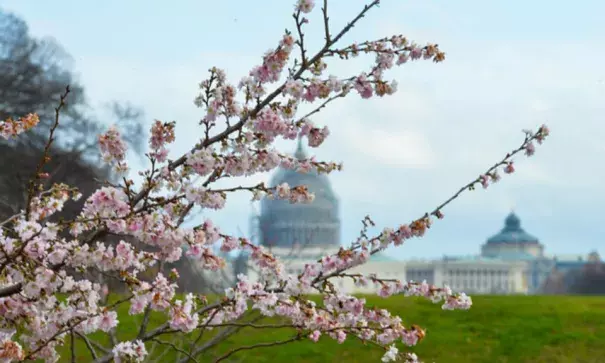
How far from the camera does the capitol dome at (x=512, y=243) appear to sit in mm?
158125

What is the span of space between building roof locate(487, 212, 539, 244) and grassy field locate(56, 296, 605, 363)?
14780cm

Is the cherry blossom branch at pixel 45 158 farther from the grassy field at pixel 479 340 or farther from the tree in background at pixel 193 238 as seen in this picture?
the grassy field at pixel 479 340

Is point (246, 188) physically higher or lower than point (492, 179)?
lower

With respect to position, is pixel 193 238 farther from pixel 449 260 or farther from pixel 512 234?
pixel 512 234

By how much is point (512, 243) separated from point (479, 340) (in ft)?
493

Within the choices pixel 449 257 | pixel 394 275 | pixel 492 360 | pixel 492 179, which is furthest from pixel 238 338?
pixel 449 257

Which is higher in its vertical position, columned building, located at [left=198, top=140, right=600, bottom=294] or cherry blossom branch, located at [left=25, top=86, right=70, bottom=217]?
columned building, located at [left=198, top=140, right=600, bottom=294]

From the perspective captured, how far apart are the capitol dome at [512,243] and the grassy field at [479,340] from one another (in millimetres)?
140531

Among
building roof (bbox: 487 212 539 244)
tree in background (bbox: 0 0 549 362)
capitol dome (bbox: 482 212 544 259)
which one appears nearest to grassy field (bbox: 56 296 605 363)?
tree in background (bbox: 0 0 549 362)

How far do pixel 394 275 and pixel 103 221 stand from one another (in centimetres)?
11074

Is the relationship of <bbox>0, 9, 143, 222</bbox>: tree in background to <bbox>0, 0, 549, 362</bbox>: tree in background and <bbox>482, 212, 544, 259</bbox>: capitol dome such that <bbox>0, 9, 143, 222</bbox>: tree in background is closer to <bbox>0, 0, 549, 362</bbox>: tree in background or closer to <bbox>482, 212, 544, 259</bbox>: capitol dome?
<bbox>0, 0, 549, 362</bbox>: tree in background

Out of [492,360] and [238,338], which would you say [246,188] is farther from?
[238,338]

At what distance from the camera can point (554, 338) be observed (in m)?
14.3

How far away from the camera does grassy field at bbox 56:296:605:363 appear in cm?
1352
